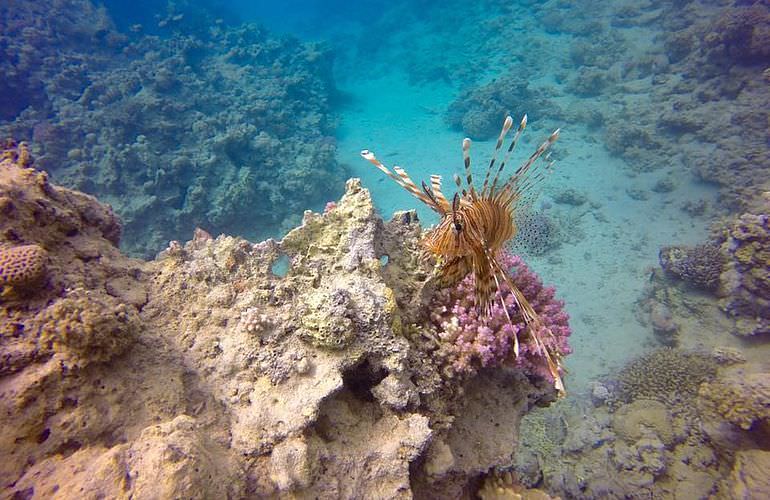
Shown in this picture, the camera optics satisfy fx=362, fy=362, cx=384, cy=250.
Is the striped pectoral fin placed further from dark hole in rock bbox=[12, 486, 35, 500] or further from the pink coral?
dark hole in rock bbox=[12, 486, 35, 500]

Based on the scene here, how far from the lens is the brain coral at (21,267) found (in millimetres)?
1735

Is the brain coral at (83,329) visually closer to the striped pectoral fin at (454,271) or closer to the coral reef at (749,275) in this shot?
the striped pectoral fin at (454,271)

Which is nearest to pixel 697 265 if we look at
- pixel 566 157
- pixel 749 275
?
pixel 749 275

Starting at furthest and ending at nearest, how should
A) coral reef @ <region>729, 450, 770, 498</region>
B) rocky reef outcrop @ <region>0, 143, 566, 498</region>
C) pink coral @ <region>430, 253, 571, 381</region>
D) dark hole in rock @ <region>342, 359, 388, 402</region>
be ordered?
coral reef @ <region>729, 450, 770, 498</region>, pink coral @ <region>430, 253, 571, 381</region>, dark hole in rock @ <region>342, 359, 388, 402</region>, rocky reef outcrop @ <region>0, 143, 566, 498</region>

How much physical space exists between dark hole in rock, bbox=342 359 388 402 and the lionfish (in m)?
0.84

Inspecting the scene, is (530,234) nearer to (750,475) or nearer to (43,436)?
(43,436)

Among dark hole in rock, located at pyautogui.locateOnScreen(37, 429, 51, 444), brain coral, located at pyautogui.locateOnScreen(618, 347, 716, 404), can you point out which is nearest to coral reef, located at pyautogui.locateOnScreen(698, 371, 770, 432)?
brain coral, located at pyautogui.locateOnScreen(618, 347, 716, 404)

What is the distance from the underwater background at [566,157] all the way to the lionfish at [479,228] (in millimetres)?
431

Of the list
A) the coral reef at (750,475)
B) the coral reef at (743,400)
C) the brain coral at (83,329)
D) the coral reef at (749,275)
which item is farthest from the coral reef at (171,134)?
the coral reef at (750,475)

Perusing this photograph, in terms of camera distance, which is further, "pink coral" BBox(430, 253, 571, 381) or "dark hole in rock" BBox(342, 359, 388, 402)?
"pink coral" BBox(430, 253, 571, 381)

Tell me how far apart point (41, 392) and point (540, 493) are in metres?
3.13

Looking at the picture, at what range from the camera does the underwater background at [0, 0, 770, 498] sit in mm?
5660

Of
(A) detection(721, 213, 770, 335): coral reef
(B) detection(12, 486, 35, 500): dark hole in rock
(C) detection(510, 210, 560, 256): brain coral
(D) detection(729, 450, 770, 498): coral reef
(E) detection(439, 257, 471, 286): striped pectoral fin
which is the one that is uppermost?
(A) detection(721, 213, 770, 335): coral reef

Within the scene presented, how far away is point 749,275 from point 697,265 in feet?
2.74
